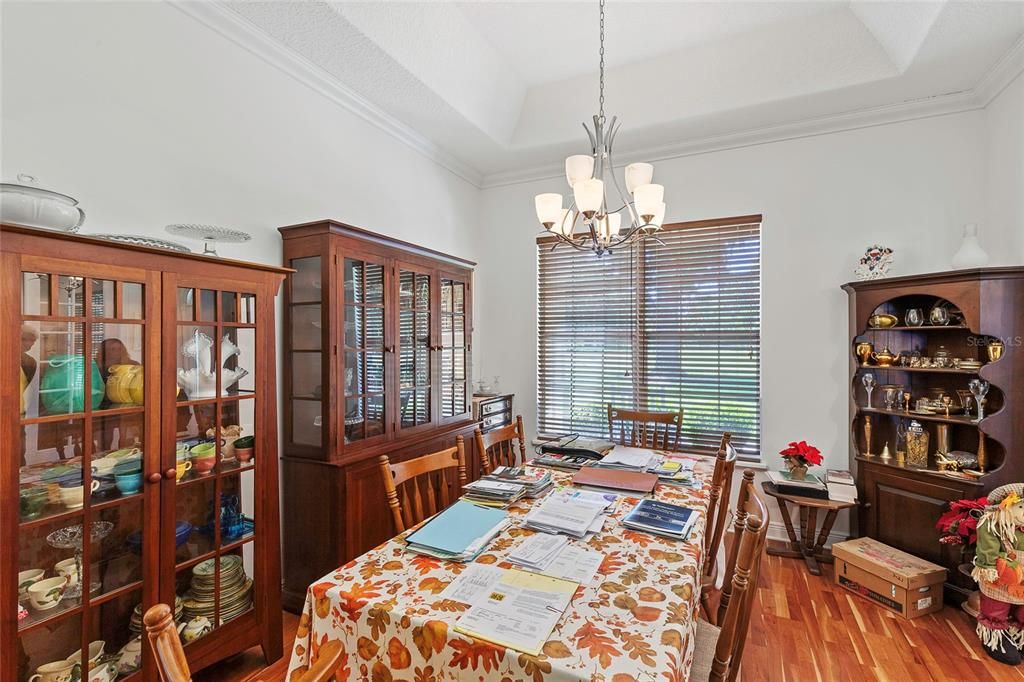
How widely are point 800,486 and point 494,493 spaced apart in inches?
84.4

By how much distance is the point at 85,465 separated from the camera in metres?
1.44

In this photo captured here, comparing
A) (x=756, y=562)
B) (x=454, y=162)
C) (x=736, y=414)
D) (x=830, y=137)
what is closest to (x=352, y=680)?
(x=756, y=562)

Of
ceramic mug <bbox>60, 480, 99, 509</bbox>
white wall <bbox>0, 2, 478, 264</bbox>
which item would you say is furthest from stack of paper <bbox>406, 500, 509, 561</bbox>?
white wall <bbox>0, 2, 478, 264</bbox>

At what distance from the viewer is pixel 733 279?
3.40 metres

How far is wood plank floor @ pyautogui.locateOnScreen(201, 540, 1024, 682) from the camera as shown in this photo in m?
1.97

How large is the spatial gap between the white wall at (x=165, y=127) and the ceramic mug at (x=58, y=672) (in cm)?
144

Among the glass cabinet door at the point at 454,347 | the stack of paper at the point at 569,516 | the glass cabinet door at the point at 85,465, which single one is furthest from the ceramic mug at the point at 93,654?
the glass cabinet door at the point at 454,347

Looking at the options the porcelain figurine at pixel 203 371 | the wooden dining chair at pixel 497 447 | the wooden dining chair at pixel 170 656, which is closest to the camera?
the wooden dining chair at pixel 170 656

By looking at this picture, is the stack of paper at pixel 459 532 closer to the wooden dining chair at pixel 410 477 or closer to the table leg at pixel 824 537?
the wooden dining chair at pixel 410 477

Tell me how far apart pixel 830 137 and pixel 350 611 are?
3.80 metres

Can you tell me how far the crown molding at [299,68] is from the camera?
81.9 inches

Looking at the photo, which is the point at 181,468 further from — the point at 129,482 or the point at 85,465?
the point at 85,465

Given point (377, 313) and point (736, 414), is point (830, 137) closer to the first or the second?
point (736, 414)

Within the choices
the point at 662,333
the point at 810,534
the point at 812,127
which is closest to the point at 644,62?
the point at 812,127
